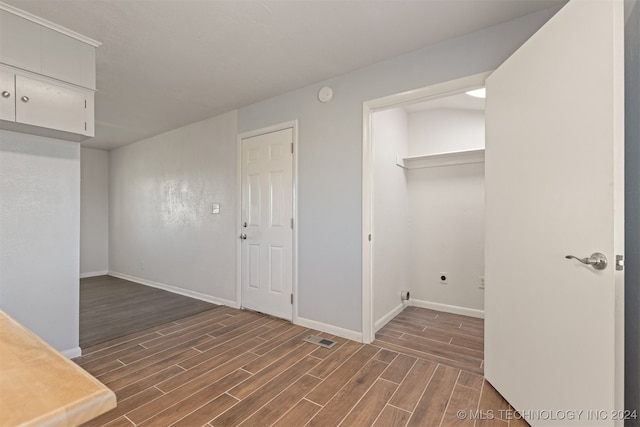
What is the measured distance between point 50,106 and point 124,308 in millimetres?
2640

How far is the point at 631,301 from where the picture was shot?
142 centimetres

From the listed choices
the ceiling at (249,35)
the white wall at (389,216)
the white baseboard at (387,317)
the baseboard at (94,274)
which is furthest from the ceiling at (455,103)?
the baseboard at (94,274)

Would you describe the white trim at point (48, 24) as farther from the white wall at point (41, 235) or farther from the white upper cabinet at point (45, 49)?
the white wall at point (41, 235)

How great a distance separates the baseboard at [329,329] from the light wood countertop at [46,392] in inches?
94.3

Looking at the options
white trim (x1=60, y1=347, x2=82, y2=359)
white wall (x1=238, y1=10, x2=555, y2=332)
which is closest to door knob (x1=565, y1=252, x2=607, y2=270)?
white wall (x1=238, y1=10, x2=555, y2=332)

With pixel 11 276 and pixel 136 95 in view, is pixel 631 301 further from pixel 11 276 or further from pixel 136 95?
pixel 136 95

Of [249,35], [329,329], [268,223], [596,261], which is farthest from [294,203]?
[596,261]

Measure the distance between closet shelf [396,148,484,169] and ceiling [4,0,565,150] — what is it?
142 centimetres

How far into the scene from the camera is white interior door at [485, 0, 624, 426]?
123cm

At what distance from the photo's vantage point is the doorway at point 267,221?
10.8ft

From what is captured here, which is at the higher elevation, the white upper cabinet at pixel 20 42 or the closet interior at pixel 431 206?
the white upper cabinet at pixel 20 42

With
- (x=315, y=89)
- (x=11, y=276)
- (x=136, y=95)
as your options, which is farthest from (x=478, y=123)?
(x=11, y=276)

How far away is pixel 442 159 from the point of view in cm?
359

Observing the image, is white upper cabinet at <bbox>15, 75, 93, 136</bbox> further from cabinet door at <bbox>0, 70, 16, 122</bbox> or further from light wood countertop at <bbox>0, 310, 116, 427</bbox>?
light wood countertop at <bbox>0, 310, 116, 427</bbox>
